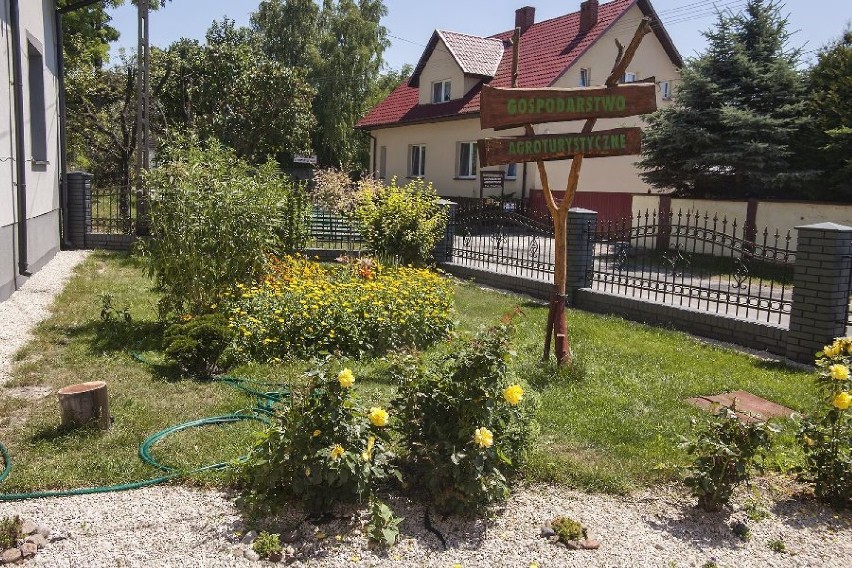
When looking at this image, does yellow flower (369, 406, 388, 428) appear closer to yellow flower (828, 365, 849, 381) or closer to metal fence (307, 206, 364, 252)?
yellow flower (828, 365, 849, 381)

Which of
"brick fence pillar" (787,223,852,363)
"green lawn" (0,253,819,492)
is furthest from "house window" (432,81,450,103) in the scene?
"brick fence pillar" (787,223,852,363)

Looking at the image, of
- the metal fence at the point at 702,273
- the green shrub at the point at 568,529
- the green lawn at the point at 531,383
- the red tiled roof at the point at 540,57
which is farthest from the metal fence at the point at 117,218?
the green shrub at the point at 568,529

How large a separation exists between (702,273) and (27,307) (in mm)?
9411

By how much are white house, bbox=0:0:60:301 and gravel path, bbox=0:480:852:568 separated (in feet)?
19.9

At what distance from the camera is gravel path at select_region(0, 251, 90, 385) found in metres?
6.52

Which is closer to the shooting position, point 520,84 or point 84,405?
point 84,405

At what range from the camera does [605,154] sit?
19.8 feet

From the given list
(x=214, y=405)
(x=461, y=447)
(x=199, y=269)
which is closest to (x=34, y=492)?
(x=214, y=405)

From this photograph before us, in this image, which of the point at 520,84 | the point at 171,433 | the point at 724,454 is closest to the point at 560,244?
the point at 724,454

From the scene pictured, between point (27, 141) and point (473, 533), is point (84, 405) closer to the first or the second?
point (473, 533)

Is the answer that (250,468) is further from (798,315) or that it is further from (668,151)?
(668,151)

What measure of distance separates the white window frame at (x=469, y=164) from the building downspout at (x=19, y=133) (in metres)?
16.1

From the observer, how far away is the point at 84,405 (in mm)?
4465

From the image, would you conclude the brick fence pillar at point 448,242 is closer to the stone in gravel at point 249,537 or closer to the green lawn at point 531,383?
the green lawn at point 531,383
